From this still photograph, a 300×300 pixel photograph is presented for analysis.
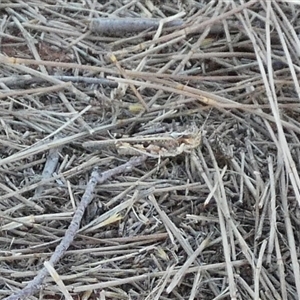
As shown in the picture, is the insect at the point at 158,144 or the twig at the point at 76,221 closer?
the twig at the point at 76,221

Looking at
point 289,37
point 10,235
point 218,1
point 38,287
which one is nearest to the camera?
point 38,287

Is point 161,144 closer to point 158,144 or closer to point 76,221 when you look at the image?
point 158,144

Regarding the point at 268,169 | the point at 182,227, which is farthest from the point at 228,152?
the point at 182,227

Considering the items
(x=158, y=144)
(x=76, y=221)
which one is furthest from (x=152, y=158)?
(x=76, y=221)

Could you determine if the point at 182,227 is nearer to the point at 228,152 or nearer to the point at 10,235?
the point at 228,152

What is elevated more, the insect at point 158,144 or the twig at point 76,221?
the insect at point 158,144

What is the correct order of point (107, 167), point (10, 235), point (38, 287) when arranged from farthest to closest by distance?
point (107, 167) < point (10, 235) < point (38, 287)
